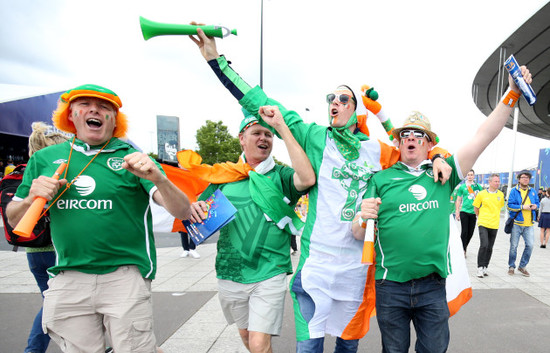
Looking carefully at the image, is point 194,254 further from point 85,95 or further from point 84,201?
point 85,95

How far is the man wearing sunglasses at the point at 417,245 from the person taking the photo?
6.76ft

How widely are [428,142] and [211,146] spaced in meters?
34.7

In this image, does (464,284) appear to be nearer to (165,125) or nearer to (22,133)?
(22,133)

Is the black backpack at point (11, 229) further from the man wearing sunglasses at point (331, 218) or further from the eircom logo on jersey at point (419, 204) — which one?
the eircom logo on jersey at point (419, 204)

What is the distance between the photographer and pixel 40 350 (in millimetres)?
2777

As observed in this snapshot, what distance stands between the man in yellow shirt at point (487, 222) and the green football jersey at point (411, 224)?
4.52 metres

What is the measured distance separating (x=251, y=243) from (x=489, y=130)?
167 centimetres

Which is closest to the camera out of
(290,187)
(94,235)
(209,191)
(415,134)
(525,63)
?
(94,235)

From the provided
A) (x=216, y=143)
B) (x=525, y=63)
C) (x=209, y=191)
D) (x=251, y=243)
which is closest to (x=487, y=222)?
(x=251, y=243)

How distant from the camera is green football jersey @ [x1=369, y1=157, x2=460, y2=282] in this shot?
2.05 m

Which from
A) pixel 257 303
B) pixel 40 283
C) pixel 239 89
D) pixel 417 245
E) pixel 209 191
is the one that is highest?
pixel 239 89

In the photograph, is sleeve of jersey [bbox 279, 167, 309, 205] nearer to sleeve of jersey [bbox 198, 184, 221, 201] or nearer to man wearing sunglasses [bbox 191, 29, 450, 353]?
man wearing sunglasses [bbox 191, 29, 450, 353]

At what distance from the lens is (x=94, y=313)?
1.92 metres

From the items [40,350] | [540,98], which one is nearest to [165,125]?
[40,350]
